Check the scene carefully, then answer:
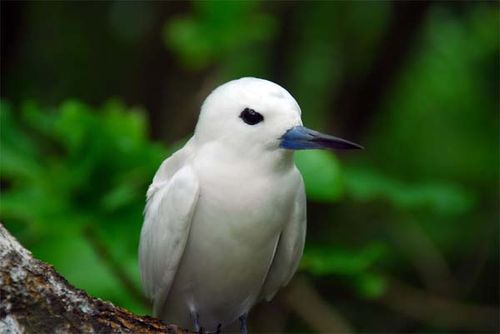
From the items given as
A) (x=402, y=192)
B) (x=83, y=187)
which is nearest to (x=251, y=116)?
(x=83, y=187)

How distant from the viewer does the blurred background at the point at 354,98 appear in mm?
7762

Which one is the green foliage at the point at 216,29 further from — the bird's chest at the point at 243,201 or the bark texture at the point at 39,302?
the bark texture at the point at 39,302

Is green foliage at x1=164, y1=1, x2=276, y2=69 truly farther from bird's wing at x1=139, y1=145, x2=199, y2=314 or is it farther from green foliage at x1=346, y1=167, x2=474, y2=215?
bird's wing at x1=139, y1=145, x2=199, y2=314

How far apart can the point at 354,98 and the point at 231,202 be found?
175 inches

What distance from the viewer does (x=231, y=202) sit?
447 cm

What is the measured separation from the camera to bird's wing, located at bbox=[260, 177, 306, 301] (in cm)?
473

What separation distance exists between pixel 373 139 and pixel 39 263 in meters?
6.33

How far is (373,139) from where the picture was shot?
9.52m

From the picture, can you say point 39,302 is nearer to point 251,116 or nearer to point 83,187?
point 251,116

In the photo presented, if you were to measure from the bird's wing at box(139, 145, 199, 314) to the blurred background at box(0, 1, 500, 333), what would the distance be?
194 centimetres

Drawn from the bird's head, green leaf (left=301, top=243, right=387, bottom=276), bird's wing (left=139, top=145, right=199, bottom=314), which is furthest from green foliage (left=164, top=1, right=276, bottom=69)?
the bird's head

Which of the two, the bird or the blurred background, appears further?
the blurred background

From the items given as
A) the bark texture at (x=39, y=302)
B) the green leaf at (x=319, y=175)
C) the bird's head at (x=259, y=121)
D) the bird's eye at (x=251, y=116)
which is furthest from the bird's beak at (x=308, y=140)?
the green leaf at (x=319, y=175)

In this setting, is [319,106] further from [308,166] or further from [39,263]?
[39,263]
